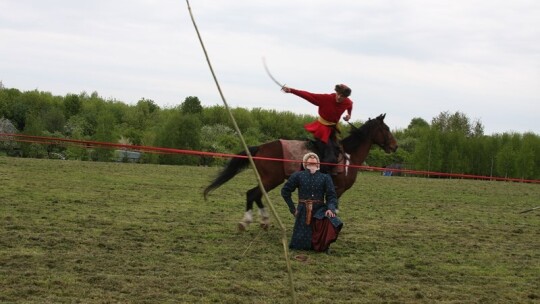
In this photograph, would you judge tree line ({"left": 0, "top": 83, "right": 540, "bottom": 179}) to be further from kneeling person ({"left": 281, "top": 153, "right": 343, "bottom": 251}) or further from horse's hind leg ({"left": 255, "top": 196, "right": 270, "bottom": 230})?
kneeling person ({"left": 281, "top": 153, "right": 343, "bottom": 251})

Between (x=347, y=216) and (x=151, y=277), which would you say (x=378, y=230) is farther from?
(x=151, y=277)

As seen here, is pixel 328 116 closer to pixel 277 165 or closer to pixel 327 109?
pixel 327 109

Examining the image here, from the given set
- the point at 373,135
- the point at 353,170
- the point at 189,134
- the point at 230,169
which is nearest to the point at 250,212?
the point at 230,169

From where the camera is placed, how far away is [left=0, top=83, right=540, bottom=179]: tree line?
31500 millimetres

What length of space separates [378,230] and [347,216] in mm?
1683

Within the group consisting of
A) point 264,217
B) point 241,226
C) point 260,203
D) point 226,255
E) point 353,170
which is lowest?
point 226,255

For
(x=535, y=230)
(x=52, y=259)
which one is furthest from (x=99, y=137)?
(x=52, y=259)

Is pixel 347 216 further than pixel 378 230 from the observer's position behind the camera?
Yes

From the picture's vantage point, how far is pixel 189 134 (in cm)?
3183

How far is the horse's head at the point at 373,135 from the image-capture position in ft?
29.2

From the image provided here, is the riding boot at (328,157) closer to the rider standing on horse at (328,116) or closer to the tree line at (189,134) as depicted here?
the rider standing on horse at (328,116)

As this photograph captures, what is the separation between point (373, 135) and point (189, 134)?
76.3 ft

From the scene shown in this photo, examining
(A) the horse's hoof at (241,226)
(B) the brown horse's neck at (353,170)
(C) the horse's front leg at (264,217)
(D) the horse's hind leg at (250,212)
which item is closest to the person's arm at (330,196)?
(B) the brown horse's neck at (353,170)

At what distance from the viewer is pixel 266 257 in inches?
269
